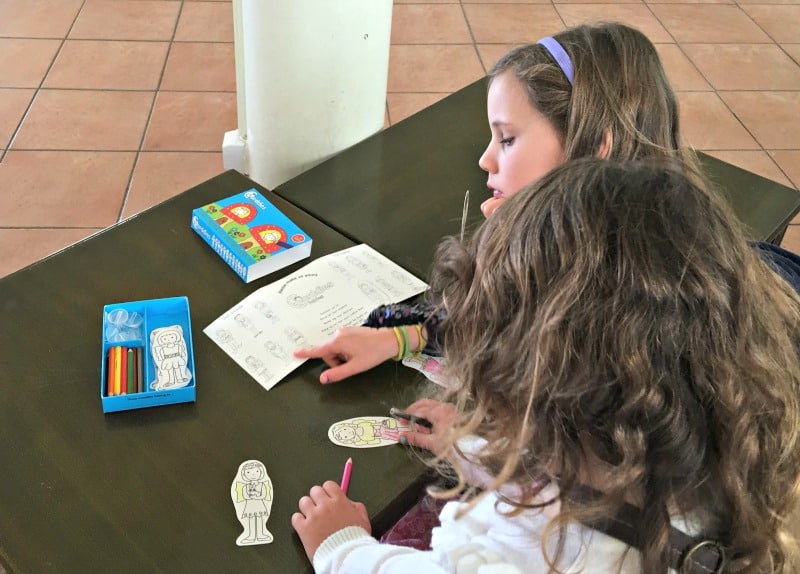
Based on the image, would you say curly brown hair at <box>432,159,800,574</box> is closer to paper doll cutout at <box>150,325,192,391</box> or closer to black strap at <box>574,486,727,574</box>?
black strap at <box>574,486,727,574</box>

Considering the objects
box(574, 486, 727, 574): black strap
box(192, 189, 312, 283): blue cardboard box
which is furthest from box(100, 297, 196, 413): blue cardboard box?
→ box(574, 486, 727, 574): black strap

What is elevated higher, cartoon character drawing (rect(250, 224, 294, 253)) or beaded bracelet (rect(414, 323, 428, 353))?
cartoon character drawing (rect(250, 224, 294, 253))

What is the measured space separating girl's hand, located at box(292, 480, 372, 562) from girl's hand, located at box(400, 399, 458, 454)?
0.11 meters

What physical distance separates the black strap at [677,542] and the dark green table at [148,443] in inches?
10.7

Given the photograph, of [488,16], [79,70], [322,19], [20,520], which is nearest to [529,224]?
[20,520]

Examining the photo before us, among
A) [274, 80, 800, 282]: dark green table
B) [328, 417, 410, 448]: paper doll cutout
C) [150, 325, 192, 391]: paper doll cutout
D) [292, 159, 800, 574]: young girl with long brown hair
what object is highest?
[292, 159, 800, 574]: young girl with long brown hair

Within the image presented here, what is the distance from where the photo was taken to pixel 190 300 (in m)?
1.08

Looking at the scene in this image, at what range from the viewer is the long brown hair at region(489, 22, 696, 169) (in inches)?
42.5

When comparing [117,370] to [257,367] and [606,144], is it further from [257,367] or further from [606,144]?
[606,144]

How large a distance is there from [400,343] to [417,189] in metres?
0.41

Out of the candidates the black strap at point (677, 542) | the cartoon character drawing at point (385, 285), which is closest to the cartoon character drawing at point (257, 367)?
the cartoon character drawing at point (385, 285)

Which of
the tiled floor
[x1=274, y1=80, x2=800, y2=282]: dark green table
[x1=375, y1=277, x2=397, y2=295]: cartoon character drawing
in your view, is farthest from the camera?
the tiled floor

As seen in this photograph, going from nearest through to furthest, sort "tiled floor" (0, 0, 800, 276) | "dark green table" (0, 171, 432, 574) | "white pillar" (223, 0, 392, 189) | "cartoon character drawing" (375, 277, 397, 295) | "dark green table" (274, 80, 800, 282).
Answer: "dark green table" (0, 171, 432, 574), "cartoon character drawing" (375, 277, 397, 295), "dark green table" (274, 80, 800, 282), "white pillar" (223, 0, 392, 189), "tiled floor" (0, 0, 800, 276)

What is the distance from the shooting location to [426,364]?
105 cm
